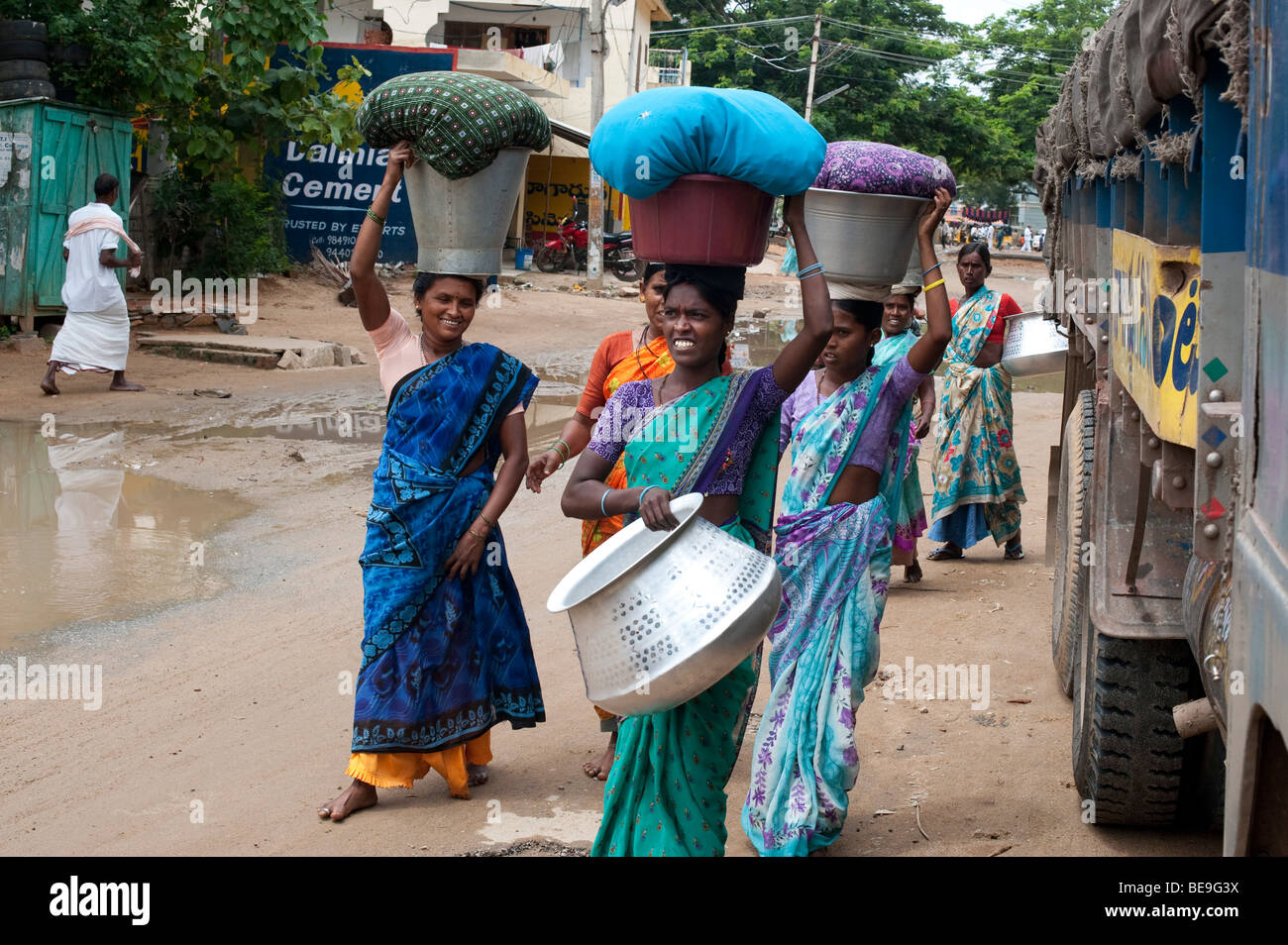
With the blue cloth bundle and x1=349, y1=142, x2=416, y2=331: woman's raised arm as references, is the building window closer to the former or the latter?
x1=349, y1=142, x2=416, y2=331: woman's raised arm

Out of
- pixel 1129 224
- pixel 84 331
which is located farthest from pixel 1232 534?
pixel 84 331

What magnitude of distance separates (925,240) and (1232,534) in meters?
1.95

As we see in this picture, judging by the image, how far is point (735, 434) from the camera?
321 centimetres

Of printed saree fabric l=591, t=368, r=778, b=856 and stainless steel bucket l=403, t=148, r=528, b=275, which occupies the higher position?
stainless steel bucket l=403, t=148, r=528, b=275

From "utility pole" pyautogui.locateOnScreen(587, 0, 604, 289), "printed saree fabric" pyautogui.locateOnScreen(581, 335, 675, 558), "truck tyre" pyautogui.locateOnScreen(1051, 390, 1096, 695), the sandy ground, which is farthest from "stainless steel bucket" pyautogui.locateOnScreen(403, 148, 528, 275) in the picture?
"utility pole" pyautogui.locateOnScreen(587, 0, 604, 289)

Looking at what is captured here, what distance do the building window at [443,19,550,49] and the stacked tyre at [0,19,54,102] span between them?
65.8 feet

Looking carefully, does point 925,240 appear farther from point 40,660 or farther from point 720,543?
point 40,660

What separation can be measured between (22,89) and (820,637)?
11922mm

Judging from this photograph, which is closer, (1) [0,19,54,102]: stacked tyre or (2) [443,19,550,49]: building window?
(1) [0,19,54,102]: stacked tyre

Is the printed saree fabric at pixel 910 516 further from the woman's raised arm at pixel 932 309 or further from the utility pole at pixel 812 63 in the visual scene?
the utility pole at pixel 812 63

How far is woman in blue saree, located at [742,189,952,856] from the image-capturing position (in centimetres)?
375

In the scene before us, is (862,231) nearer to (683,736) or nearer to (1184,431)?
(1184,431)

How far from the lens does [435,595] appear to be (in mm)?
4008

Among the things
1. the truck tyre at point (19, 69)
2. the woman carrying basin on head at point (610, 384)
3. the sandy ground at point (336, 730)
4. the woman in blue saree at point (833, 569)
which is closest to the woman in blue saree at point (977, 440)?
the sandy ground at point (336, 730)
